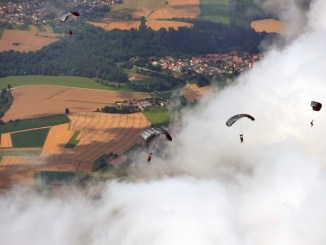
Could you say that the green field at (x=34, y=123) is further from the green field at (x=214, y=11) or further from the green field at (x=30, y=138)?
the green field at (x=214, y=11)

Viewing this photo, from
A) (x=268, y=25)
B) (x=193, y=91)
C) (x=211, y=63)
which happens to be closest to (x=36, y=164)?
(x=193, y=91)

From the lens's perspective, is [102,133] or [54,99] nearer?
[102,133]

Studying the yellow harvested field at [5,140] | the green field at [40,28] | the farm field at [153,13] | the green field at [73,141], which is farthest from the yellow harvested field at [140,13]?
the yellow harvested field at [5,140]

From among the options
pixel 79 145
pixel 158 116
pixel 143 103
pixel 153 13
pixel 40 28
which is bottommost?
pixel 79 145

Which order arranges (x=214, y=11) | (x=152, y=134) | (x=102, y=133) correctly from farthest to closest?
(x=214, y=11) < (x=102, y=133) < (x=152, y=134)

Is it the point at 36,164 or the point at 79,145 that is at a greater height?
the point at 79,145

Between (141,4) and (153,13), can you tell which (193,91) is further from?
(141,4)

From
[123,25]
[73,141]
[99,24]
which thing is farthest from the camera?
[99,24]

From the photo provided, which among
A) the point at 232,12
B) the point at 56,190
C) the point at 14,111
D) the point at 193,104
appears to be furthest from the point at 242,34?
the point at 56,190
